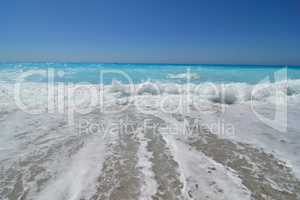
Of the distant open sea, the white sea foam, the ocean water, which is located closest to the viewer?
the ocean water

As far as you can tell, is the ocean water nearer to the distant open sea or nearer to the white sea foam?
the white sea foam

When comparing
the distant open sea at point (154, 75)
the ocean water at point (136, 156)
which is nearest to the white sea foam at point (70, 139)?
the ocean water at point (136, 156)

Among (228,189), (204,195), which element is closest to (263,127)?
(228,189)

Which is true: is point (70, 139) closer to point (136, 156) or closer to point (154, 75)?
point (136, 156)

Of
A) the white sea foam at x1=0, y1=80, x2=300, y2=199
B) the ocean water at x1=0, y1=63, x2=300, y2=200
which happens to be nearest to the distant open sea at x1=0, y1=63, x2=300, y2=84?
the white sea foam at x1=0, y1=80, x2=300, y2=199

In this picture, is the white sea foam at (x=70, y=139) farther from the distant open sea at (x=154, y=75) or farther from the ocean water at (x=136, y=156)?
the distant open sea at (x=154, y=75)

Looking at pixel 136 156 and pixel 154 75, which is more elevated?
pixel 154 75

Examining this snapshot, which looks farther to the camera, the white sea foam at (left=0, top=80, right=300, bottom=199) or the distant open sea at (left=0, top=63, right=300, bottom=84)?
the distant open sea at (left=0, top=63, right=300, bottom=84)

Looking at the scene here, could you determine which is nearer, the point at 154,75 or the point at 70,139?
the point at 70,139

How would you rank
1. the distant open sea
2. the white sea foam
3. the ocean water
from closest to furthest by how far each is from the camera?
the ocean water
the white sea foam
the distant open sea

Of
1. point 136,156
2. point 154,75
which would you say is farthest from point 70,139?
point 154,75

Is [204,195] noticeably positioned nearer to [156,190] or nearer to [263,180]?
[156,190]

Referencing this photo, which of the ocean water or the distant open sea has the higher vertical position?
the distant open sea

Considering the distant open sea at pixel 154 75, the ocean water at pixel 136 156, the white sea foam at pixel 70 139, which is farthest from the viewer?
the distant open sea at pixel 154 75
